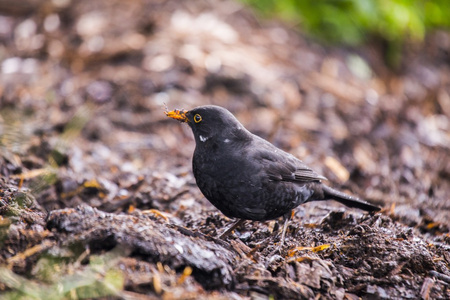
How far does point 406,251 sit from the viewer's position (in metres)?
3.64

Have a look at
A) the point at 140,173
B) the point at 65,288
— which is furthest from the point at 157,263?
the point at 140,173

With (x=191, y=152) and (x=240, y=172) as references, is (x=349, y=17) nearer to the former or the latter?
(x=191, y=152)

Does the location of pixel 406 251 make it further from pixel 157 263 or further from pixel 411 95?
pixel 411 95

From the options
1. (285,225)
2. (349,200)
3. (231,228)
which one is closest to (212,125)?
(231,228)

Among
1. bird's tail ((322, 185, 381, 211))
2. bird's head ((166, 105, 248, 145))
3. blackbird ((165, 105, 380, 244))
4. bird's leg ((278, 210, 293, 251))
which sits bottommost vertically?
bird's leg ((278, 210, 293, 251))

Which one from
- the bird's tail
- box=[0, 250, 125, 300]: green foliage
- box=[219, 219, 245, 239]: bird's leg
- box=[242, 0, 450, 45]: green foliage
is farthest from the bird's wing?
box=[242, 0, 450, 45]: green foliage

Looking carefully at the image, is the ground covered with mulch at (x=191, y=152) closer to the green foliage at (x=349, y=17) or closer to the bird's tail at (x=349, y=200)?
the bird's tail at (x=349, y=200)

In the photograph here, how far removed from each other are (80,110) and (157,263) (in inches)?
160

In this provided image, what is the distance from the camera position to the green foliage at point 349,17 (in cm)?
942

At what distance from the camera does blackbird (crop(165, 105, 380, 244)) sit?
13.2ft

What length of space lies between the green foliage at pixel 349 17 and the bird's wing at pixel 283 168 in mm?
5563

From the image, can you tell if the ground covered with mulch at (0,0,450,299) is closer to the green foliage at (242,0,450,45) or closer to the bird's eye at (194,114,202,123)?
the green foliage at (242,0,450,45)

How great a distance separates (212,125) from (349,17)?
6.43 metres

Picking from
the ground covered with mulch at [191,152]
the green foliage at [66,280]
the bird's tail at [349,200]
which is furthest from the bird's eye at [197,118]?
the green foliage at [66,280]
